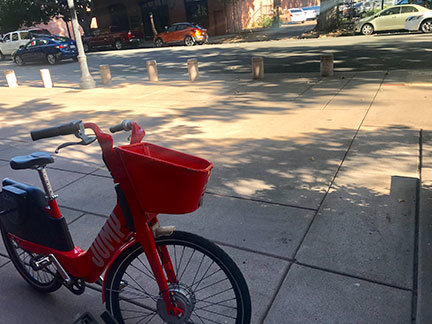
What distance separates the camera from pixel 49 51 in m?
22.4

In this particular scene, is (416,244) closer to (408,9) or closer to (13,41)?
(408,9)

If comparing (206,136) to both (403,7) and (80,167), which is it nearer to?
(80,167)

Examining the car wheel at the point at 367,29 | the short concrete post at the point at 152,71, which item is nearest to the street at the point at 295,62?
the short concrete post at the point at 152,71

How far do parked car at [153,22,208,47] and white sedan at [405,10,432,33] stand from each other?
13146mm

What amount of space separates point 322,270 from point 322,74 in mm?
9154

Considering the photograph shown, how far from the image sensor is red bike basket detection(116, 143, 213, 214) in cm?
181

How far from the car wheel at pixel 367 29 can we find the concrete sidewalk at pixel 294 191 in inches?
552

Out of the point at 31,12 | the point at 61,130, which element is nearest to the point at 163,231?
the point at 61,130

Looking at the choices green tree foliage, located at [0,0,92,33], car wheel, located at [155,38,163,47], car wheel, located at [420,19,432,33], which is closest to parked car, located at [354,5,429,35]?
car wheel, located at [420,19,432,33]

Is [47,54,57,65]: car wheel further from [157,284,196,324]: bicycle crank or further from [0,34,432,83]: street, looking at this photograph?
[157,284,196,324]: bicycle crank

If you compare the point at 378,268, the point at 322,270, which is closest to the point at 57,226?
the point at 322,270

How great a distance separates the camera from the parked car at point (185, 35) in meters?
27.4

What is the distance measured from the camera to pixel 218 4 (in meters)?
34.2

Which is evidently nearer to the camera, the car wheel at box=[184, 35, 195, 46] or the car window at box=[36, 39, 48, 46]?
the car window at box=[36, 39, 48, 46]
